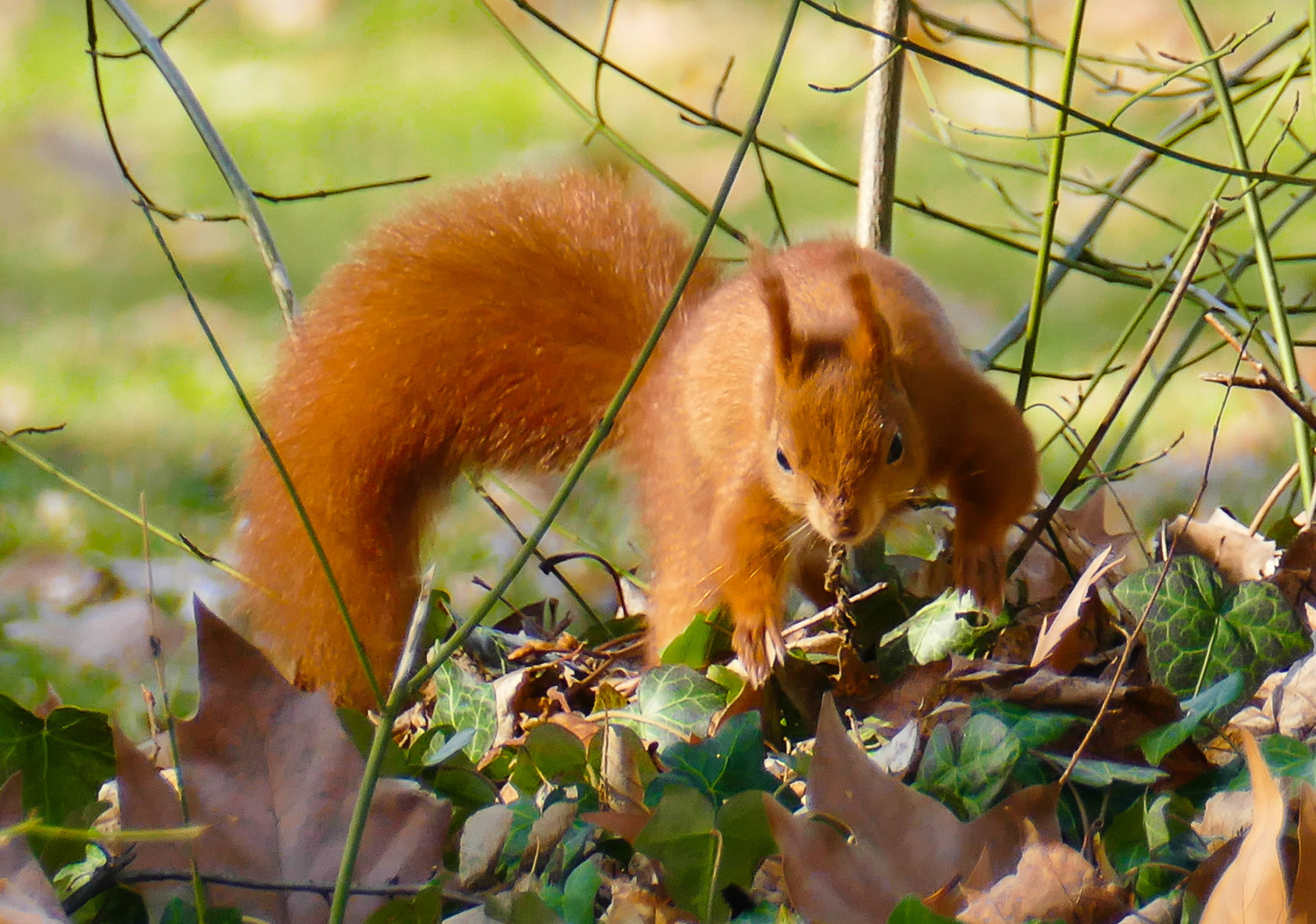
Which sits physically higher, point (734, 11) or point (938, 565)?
point (734, 11)

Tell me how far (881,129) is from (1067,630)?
480 millimetres

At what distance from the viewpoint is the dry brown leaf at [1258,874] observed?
0.51m

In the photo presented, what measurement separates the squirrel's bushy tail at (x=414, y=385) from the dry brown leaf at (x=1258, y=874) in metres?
0.73

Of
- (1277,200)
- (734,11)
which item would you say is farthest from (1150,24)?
(734,11)

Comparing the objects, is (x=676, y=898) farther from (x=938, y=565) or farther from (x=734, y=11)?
(x=734, y=11)

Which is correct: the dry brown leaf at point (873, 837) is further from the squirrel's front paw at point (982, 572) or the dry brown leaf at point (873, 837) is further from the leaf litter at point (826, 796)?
the squirrel's front paw at point (982, 572)

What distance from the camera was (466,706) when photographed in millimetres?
865

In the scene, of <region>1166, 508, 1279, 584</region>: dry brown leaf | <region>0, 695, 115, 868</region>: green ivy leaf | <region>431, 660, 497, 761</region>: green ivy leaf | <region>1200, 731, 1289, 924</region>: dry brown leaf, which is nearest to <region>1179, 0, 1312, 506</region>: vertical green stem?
<region>1166, 508, 1279, 584</region>: dry brown leaf

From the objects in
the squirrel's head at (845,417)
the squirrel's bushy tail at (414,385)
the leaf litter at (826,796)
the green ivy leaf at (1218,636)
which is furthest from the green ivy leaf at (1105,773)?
the squirrel's bushy tail at (414,385)

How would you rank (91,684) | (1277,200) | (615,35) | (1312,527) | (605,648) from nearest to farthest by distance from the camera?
(1312,527) → (605,648) → (91,684) → (1277,200) → (615,35)

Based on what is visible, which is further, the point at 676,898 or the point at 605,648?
the point at 605,648

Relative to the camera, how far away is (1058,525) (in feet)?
3.33

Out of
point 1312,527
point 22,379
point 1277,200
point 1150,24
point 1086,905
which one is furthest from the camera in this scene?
point 1150,24

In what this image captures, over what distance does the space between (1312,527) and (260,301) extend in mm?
2642
